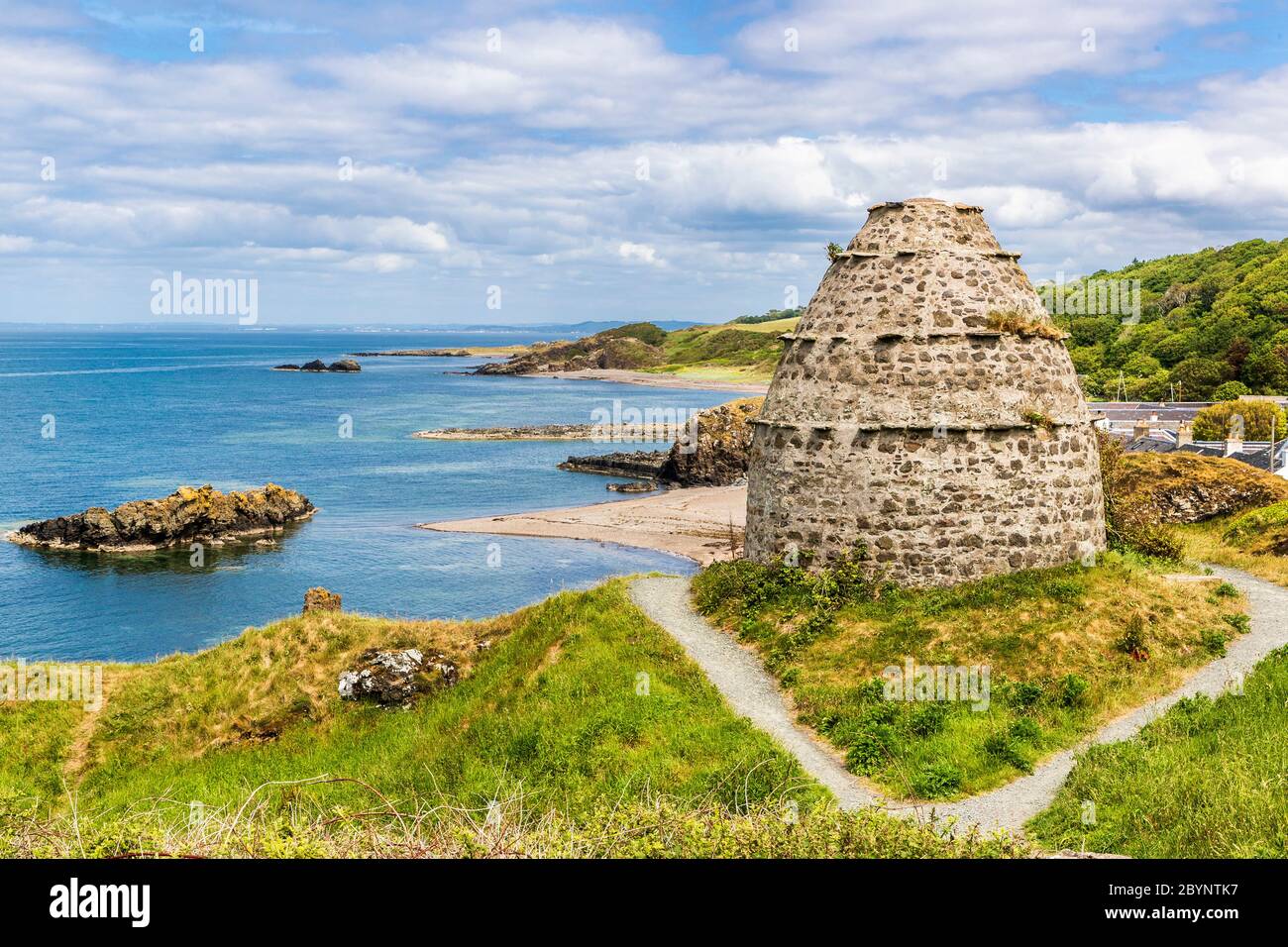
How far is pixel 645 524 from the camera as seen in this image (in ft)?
205

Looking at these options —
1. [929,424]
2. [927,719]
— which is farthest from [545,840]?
[929,424]

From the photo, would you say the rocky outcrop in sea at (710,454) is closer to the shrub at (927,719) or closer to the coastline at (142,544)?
the coastline at (142,544)

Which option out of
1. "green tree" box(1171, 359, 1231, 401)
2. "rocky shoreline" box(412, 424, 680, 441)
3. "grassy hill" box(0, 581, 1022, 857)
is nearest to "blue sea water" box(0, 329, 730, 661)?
"rocky shoreline" box(412, 424, 680, 441)

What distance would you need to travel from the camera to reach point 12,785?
17.6 m

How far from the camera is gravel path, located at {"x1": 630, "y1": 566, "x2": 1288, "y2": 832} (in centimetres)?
1294

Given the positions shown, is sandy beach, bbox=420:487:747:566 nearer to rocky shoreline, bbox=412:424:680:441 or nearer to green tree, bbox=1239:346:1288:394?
rocky shoreline, bbox=412:424:680:441

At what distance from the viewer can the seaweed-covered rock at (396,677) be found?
65.5 ft

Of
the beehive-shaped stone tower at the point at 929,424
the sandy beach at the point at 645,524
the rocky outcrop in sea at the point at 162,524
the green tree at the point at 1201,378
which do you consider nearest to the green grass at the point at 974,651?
the beehive-shaped stone tower at the point at 929,424

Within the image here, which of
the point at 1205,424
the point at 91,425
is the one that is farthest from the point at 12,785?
the point at 91,425

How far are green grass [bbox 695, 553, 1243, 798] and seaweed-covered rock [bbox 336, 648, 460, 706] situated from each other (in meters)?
5.61

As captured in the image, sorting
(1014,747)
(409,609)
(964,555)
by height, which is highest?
(964,555)

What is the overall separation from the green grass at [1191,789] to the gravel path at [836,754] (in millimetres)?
578
